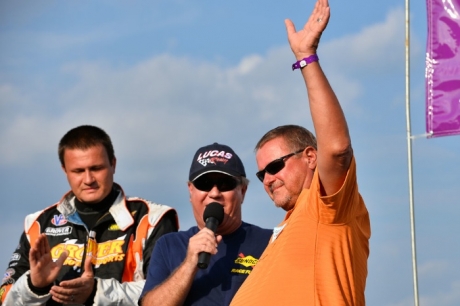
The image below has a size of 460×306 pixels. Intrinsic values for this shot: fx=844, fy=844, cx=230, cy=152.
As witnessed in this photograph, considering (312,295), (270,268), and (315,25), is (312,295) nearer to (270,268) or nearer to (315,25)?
(270,268)

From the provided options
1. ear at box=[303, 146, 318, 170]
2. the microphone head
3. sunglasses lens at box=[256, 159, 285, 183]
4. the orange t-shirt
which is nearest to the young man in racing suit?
the microphone head

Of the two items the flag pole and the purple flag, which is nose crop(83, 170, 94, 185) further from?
the purple flag

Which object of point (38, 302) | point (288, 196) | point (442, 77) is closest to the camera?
point (288, 196)

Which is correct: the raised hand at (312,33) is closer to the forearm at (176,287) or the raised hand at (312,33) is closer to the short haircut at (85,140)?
the forearm at (176,287)

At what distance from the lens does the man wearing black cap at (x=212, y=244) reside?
4863 mm

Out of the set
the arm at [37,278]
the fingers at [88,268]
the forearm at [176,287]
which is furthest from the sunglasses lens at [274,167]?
the arm at [37,278]

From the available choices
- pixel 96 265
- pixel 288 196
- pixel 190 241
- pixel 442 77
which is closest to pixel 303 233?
pixel 288 196

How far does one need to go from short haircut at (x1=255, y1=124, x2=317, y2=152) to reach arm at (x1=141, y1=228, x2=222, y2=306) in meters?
0.63

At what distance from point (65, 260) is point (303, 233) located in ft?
8.23

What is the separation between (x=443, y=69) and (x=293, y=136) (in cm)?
118

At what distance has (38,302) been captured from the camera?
5.71 m

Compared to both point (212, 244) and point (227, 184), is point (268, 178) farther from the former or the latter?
point (227, 184)

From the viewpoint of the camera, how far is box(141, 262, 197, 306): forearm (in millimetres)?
4820

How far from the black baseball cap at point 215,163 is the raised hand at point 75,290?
997 millimetres
